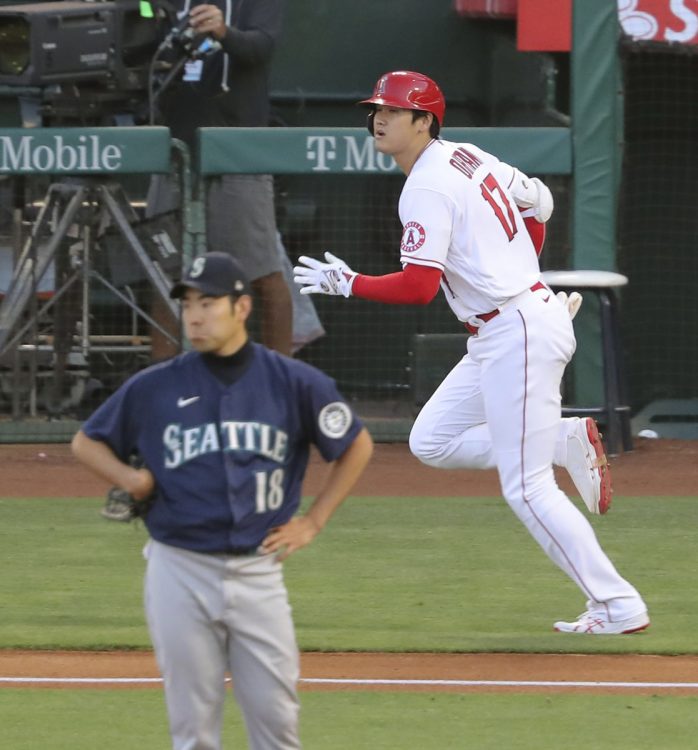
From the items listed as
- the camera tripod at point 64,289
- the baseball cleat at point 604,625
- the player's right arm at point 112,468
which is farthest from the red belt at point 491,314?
the camera tripod at point 64,289

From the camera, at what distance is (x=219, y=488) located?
3893mm

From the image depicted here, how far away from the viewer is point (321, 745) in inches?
A: 191

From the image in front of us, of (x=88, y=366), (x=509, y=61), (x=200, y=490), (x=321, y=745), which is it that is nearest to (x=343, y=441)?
(x=200, y=490)

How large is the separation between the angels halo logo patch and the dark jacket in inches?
184

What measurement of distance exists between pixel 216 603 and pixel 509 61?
9.75 m

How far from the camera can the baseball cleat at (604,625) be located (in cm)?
593

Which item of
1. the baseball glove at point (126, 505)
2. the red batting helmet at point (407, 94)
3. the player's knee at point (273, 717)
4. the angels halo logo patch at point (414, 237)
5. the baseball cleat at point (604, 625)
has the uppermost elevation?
the red batting helmet at point (407, 94)

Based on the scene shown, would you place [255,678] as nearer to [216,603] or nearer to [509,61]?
[216,603]

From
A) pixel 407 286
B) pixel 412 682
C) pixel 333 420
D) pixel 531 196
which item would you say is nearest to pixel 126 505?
pixel 333 420

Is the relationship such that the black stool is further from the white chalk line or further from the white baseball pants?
the white chalk line

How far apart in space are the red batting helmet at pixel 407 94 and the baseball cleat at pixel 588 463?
1299 millimetres

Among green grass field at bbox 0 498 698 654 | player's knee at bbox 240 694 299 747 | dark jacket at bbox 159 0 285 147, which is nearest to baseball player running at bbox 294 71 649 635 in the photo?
green grass field at bbox 0 498 698 654

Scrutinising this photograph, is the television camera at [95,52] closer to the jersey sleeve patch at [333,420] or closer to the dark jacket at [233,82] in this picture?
the dark jacket at [233,82]

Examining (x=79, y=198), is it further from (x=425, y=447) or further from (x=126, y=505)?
(x=126, y=505)
